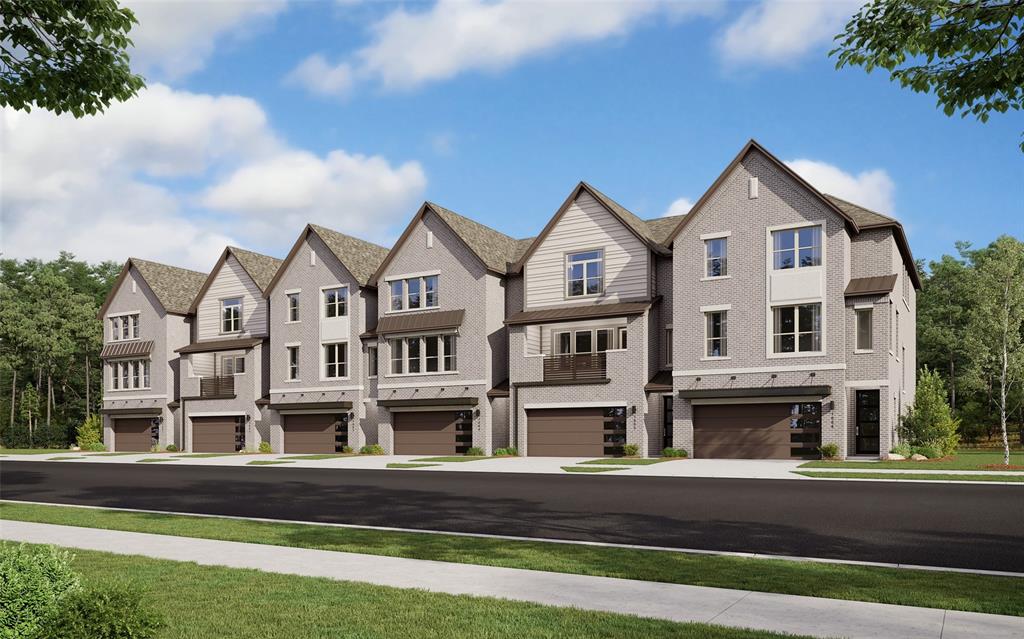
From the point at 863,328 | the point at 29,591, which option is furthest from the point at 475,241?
the point at 29,591

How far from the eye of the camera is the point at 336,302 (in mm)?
45938

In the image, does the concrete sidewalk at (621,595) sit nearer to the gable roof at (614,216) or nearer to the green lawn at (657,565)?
the green lawn at (657,565)

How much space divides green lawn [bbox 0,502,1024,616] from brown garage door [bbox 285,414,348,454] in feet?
99.7

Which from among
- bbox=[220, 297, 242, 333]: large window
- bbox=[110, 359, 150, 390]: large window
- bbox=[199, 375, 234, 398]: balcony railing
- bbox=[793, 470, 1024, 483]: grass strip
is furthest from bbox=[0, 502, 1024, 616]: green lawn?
bbox=[110, 359, 150, 390]: large window

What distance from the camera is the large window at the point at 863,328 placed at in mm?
32656

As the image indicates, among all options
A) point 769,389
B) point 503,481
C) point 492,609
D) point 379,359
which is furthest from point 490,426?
point 492,609

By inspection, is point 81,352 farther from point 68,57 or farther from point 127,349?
point 68,57

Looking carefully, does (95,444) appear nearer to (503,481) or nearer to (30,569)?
(503,481)

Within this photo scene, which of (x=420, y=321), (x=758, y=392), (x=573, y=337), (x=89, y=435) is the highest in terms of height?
(x=420, y=321)

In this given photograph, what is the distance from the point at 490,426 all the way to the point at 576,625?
32.5m

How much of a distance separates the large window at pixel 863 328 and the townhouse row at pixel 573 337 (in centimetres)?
10

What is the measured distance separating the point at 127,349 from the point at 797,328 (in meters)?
41.5

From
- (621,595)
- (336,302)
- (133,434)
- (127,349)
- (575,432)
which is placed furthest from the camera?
(127,349)

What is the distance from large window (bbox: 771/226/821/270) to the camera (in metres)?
32.9
